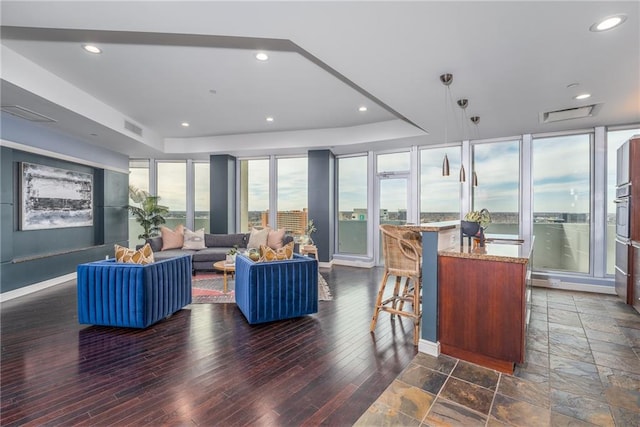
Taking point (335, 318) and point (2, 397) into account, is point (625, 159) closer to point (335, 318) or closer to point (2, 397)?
point (335, 318)

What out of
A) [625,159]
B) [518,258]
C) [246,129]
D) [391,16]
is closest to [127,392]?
[518,258]

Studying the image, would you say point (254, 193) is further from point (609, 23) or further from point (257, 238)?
point (609, 23)

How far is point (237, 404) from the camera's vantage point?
2.04 m

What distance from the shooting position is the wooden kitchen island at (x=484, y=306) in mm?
2375

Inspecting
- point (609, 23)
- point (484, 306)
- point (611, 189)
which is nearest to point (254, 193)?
point (484, 306)

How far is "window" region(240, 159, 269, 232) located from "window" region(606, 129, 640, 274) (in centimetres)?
687

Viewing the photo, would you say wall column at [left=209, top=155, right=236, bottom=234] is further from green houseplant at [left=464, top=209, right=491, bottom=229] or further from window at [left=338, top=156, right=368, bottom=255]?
green houseplant at [left=464, top=209, right=491, bottom=229]

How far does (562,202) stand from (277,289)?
17.4 feet

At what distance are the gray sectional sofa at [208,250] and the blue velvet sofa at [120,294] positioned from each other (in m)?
2.19

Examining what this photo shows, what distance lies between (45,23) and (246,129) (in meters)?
4.31

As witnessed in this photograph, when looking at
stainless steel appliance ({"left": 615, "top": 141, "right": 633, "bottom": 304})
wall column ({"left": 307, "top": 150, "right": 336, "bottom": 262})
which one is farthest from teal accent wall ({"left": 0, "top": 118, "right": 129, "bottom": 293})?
stainless steel appliance ({"left": 615, "top": 141, "right": 633, "bottom": 304})

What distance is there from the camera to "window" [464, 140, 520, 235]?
224 inches

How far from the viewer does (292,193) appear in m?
7.71

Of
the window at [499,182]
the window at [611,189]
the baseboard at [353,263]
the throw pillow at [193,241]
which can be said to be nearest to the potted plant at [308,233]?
the baseboard at [353,263]
